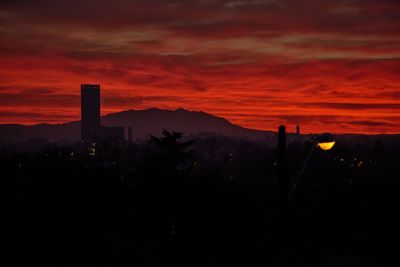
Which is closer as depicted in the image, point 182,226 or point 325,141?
point 325,141

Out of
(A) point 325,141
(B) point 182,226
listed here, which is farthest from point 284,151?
(B) point 182,226

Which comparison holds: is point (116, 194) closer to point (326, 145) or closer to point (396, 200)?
point (396, 200)

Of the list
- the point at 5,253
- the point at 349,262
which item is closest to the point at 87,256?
the point at 5,253

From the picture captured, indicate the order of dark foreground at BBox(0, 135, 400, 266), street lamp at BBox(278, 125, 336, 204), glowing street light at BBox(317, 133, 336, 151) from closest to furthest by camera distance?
street lamp at BBox(278, 125, 336, 204), glowing street light at BBox(317, 133, 336, 151), dark foreground at BBox(0, 135, 400, 266)

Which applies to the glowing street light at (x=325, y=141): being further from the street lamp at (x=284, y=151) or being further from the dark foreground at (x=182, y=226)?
the dark foreground at (x=182, y=226)

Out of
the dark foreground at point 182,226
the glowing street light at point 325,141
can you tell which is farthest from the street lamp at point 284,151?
the dark foreground at point 182,226

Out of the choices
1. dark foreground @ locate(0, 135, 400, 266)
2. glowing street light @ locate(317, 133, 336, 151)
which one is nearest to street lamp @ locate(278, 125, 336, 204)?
glowing street light @ locate(317, 133, 336, 151)

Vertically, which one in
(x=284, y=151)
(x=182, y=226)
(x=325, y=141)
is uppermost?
(x=325, y=141)

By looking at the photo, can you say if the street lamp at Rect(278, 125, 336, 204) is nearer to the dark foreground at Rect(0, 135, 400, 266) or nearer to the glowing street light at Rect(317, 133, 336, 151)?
the glowing street light at Rect(317, 133, 336, 151)

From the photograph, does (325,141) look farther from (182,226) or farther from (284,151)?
(182,226)

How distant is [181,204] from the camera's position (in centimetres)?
3503

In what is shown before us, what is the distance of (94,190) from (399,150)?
176758mm

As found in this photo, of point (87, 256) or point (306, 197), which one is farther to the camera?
point (306, 197)

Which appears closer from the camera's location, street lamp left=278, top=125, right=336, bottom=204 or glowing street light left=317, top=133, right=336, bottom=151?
street lamp left=278, top=125, right=336, bottom=204
